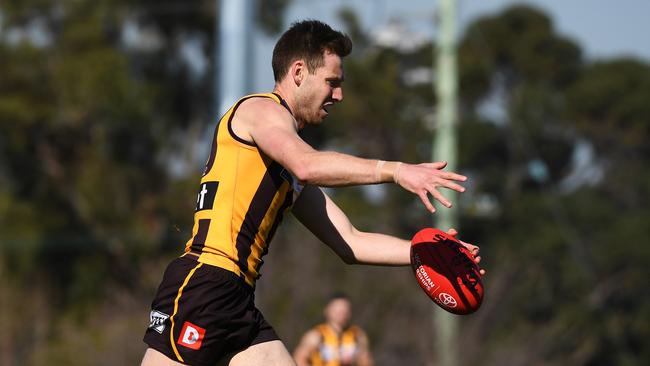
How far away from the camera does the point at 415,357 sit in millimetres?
23000

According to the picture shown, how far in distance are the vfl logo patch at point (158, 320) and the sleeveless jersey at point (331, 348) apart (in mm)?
6469

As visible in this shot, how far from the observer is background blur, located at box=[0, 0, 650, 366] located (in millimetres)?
27922

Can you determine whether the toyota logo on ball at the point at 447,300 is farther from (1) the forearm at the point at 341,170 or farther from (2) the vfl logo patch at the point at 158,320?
(2) the vfl logo patch at the point at 158,320

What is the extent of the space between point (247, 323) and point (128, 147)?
31238 mm

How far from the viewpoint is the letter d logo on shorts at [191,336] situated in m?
5.14

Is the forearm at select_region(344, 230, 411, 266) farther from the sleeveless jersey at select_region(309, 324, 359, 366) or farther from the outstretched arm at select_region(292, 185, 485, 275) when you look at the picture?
the sleeveless jersey at select_region(309, 324, 359, 366)

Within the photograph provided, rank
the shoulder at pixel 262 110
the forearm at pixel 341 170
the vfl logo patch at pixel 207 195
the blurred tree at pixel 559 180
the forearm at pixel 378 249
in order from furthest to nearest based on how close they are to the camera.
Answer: the blurred tree at pixel 559 180 < the forearm at pixel 378 249 < the vfl logo patch at pixel 207 195 < the shoulder at pixel 262 110 < the forearm at pixel 341 170

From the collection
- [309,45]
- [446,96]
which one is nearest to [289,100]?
[309,45]

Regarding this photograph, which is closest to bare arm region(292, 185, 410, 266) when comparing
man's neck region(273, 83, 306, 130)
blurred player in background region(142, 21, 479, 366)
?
blurred player in background region(142, 21, 479, 366)

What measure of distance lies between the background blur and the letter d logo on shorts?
59.7 ft

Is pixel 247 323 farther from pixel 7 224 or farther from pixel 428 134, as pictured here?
pixel 7 224

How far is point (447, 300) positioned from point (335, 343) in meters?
6.49

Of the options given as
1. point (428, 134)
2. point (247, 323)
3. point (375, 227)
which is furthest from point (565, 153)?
point (247, 323)

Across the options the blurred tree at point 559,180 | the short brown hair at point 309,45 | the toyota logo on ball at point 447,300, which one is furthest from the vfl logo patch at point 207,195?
the blurred tree at point 559,180
